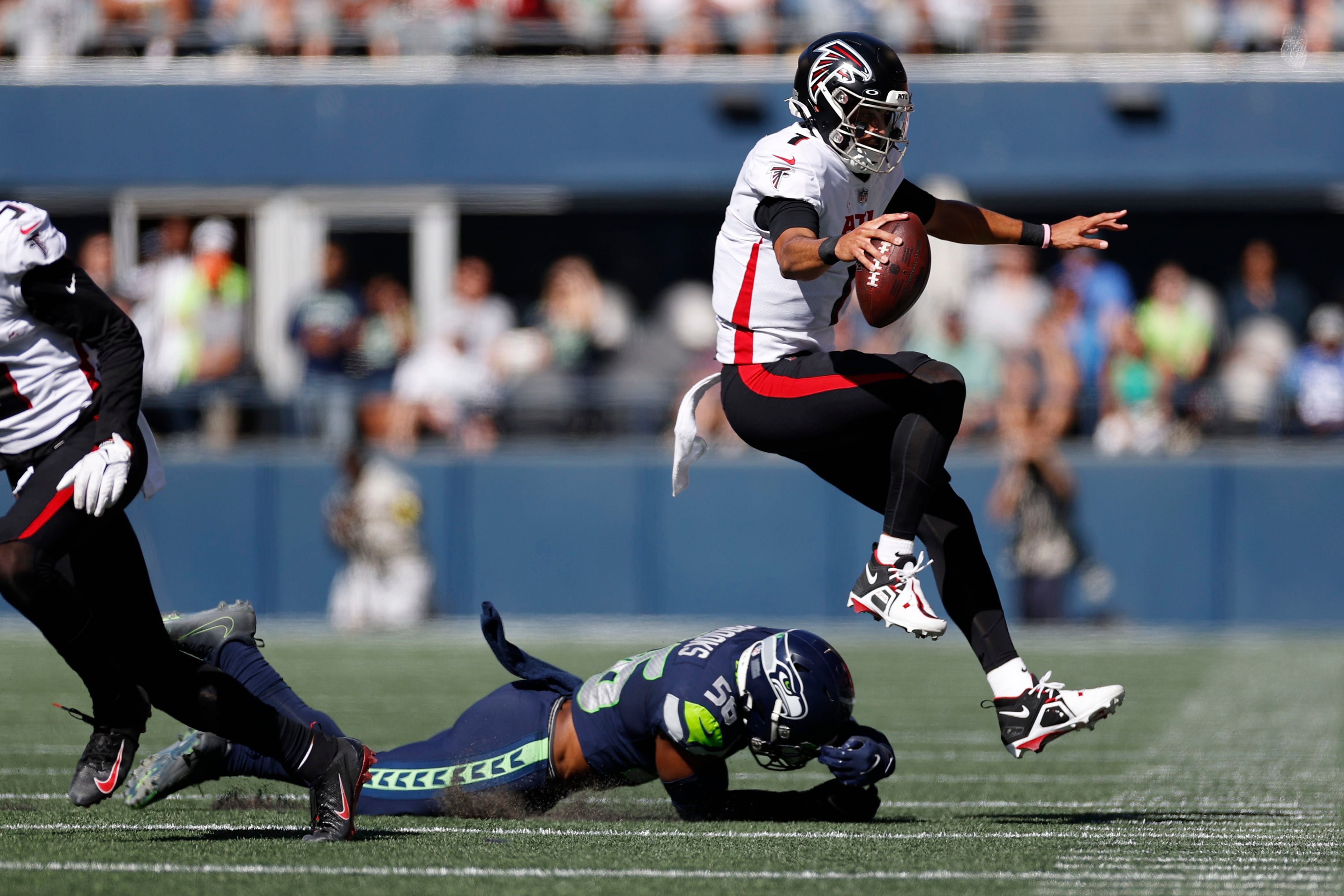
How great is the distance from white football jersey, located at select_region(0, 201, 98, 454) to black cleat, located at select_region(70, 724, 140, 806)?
79 centimetres

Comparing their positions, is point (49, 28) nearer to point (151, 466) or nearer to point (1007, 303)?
point (1007, 303)

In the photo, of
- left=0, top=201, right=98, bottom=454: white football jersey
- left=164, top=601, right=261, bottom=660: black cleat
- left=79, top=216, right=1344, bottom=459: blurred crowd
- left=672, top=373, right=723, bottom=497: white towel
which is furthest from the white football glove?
left=79, top=216, right=1344, bottom=459: blurred crowd

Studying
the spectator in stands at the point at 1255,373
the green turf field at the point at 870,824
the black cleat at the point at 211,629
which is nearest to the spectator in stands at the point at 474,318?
the green turf field at the point at 870,824

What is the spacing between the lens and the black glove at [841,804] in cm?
524

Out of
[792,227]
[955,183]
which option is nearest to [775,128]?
[955,183]

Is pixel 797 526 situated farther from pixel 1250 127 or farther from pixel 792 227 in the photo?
pixel 792 227

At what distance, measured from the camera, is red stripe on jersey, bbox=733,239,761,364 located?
5.27 meters

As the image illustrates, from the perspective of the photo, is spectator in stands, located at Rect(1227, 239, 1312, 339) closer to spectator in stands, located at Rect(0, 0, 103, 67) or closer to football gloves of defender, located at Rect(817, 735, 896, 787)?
spectator in stands, located at Rect(0, 0, 103, 67)

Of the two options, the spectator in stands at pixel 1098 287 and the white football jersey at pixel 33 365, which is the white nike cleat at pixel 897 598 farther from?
the spectator in stands at pixel 1098 287

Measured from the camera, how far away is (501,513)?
13.7 metres

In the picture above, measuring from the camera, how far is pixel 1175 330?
1396cm

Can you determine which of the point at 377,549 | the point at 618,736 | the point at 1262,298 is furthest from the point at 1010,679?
the point at 1262,298

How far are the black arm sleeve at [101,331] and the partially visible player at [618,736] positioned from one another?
684 mm

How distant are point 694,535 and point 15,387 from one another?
9136 mm
